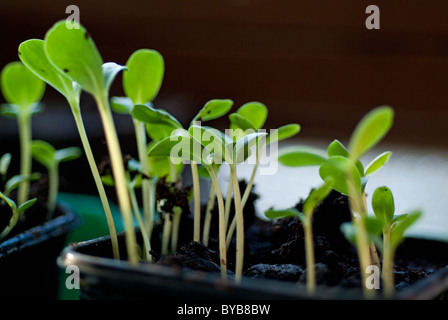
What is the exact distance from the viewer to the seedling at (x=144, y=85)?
639mm

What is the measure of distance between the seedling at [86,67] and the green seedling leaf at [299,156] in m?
0.15

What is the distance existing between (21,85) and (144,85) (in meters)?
0.39

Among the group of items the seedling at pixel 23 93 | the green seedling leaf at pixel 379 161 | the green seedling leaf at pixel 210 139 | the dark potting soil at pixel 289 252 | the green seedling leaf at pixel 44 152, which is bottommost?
A: the dark potting soil at pixel 289 252

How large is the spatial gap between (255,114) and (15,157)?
3.41ft

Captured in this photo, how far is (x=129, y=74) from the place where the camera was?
646 millimetres

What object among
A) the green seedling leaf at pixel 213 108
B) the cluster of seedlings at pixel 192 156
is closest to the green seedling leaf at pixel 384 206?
the cluster of seedlings at pixel 192 156

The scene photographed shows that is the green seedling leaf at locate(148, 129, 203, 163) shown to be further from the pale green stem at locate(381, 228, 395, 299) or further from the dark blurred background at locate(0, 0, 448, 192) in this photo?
the dark blurred background at locate(0, 0, 448, 192)

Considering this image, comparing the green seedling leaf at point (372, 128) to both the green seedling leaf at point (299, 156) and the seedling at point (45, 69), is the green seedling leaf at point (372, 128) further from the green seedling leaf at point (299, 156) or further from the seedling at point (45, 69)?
the seedling at point (45, 69)

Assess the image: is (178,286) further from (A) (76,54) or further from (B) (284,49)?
(B) (284,49)

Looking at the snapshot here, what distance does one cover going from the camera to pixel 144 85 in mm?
661

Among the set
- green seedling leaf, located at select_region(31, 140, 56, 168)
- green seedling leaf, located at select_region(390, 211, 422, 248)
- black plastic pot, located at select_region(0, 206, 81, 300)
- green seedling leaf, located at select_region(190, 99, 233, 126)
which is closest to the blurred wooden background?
green seedling leaf, located at select_region(31, 140, 56, 168)

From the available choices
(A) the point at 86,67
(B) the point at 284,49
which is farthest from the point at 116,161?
(B) the point at 284,49
